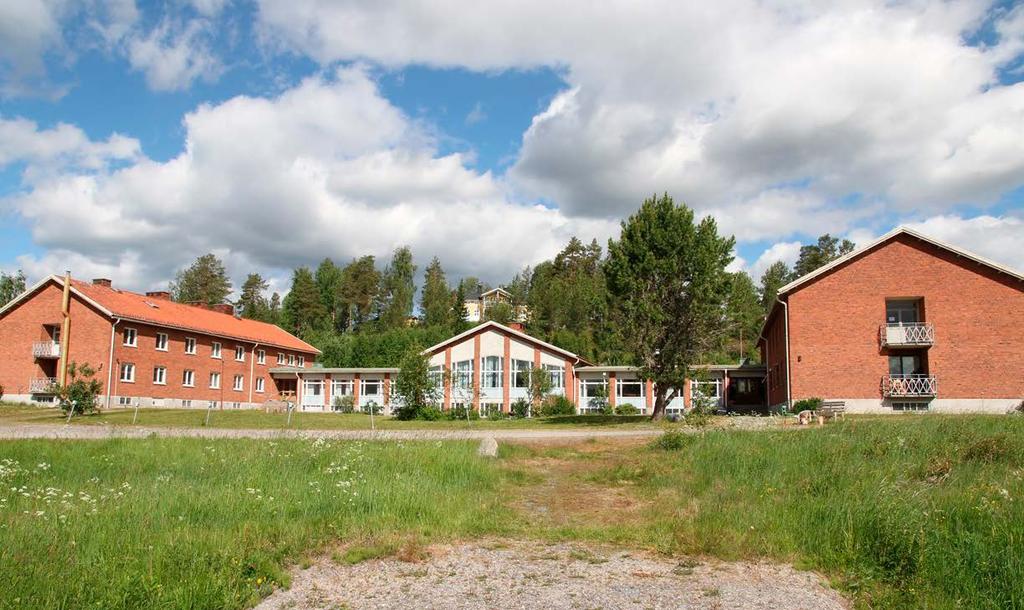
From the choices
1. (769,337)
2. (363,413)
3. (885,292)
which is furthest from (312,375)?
(885,292)

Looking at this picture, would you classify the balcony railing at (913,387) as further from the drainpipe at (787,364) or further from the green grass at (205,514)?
the green grass at (205,514)

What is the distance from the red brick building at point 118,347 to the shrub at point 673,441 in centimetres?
3603

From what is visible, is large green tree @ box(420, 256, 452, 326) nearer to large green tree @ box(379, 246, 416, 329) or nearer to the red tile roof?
large green tree @ box(379, 246, 416, 329)

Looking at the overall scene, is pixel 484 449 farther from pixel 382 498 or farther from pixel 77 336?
pixel 77 336

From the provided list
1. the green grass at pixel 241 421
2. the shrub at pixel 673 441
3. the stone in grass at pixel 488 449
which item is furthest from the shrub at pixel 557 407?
the stone in grass at pixel 488 449

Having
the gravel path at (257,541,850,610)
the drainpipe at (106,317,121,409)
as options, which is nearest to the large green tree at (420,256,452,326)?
the drainpipe at (106,317,121,409)

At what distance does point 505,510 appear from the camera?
1056 centimetres

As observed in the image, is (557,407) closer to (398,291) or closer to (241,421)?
(241,421)

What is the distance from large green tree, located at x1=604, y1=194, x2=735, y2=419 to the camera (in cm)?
3067

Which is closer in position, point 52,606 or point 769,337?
point 52,606

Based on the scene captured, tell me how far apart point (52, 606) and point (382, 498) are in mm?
4523

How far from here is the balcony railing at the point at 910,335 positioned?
109ft

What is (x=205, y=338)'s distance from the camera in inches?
1948

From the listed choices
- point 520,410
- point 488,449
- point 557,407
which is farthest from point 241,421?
point 488,449
